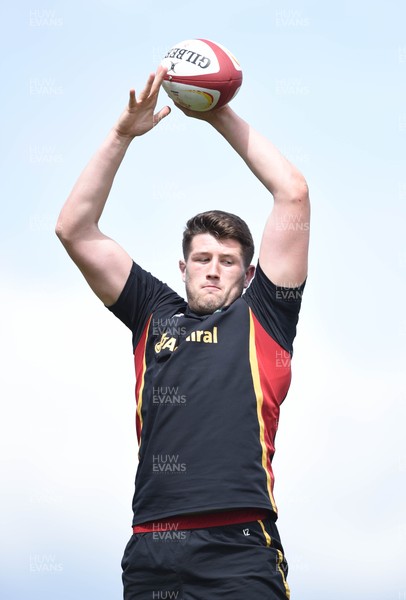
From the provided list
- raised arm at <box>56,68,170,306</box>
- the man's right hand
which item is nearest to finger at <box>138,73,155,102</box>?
the man's right hand

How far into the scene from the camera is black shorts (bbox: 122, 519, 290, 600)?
434cm

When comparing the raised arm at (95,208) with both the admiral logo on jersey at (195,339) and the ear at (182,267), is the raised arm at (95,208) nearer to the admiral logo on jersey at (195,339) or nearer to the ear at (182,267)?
the ear at (182,267)

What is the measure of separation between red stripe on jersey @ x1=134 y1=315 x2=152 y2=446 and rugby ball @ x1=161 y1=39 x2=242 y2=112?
151cm

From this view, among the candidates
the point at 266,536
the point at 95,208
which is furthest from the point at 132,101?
the point at 266,536

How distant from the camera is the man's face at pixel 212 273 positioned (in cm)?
522

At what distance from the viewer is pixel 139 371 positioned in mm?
5125

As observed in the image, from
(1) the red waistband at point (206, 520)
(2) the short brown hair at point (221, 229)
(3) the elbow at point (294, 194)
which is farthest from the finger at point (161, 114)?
(1) the red waistband at point (206, 520)

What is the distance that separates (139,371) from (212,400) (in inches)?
26.2

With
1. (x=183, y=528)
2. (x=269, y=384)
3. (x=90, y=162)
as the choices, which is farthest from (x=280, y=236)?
(x=183, y=528)

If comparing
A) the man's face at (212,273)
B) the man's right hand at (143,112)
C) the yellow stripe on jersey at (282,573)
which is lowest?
the yellow stripe on jersey at (282,573)

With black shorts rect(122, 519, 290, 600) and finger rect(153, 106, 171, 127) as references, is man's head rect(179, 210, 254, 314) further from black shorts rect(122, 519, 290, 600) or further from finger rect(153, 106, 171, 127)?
black shorts rect(122, 519, 290, 600)

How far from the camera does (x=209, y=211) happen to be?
18.4 feet

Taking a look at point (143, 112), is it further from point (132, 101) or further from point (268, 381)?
point (268, 381)

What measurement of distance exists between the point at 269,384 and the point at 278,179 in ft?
4.45
